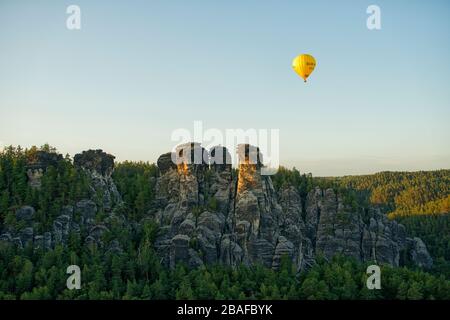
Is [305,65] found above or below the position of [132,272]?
above

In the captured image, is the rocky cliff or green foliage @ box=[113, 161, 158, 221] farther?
green foliage @ box=[113, 161, 158, 221]

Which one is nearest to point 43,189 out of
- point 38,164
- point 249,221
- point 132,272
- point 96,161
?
point 38,164

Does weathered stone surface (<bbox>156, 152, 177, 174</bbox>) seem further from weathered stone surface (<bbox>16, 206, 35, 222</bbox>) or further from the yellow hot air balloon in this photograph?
the yellow hot air balloon

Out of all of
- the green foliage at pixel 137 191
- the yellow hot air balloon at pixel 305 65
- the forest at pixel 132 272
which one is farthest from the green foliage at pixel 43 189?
the yellow hot air balloon at pixel 305 65

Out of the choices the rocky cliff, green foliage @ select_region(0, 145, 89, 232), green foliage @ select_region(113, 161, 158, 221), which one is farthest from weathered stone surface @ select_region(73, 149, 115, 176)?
green foliage @ select_region(113, 161, 158, 221)

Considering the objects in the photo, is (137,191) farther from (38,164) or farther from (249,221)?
(249,221)
